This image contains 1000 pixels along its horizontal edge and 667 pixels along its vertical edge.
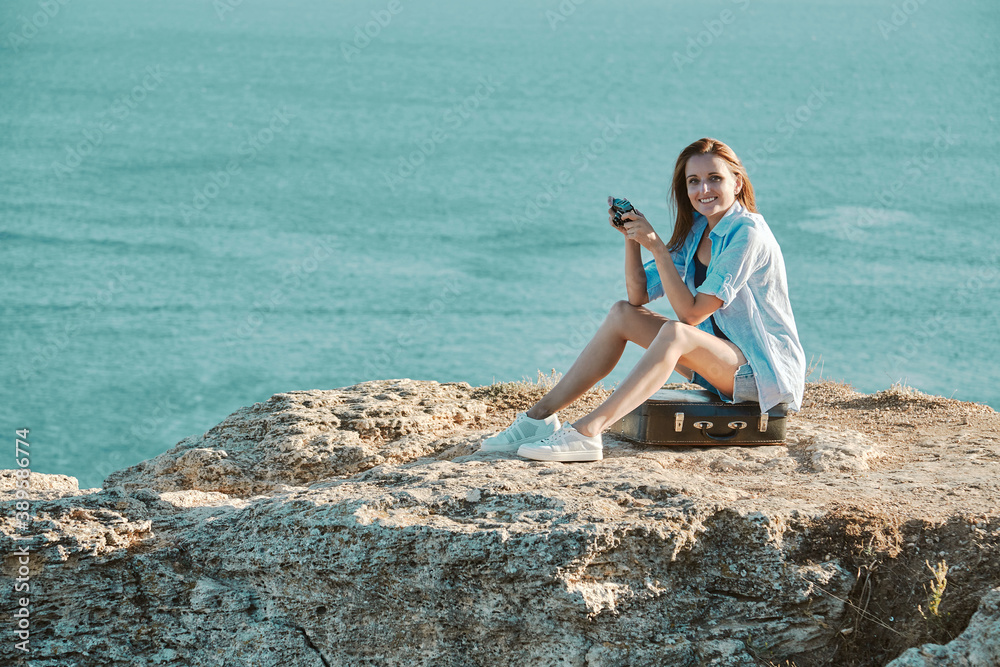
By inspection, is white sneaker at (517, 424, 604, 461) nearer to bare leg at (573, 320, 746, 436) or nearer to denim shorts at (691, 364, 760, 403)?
bare leg at (573, 320, 746, 436)

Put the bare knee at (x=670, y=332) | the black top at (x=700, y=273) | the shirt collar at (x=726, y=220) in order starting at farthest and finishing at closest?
1. the black top at (x=700, y=273)
2. the shirt collar at (x=726, y=220)
3. the bare knee at (x=670, y=332)

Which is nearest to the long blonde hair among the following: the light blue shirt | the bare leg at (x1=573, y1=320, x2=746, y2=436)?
the light blue shirt

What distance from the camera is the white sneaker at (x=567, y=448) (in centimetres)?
462

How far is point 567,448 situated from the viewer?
462 centimetres

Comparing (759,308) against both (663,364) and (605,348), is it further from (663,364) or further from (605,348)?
(605,348)

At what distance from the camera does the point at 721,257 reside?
4.62 m

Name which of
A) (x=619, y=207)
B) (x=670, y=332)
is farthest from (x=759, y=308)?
(x=619, y=207)

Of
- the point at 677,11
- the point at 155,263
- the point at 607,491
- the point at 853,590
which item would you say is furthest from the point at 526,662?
the point at 677,11

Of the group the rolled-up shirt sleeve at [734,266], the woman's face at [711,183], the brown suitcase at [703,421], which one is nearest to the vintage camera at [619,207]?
the woman's face at [711,183]

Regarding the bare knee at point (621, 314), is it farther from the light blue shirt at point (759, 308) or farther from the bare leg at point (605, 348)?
the light blue shirt at point (759, 308)

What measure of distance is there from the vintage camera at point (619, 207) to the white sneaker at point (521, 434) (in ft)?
3.34

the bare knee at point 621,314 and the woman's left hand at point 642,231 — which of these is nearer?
the woman's left hand at point 642,231

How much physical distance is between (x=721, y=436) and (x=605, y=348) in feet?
2.37

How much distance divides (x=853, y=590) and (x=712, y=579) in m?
0.55
